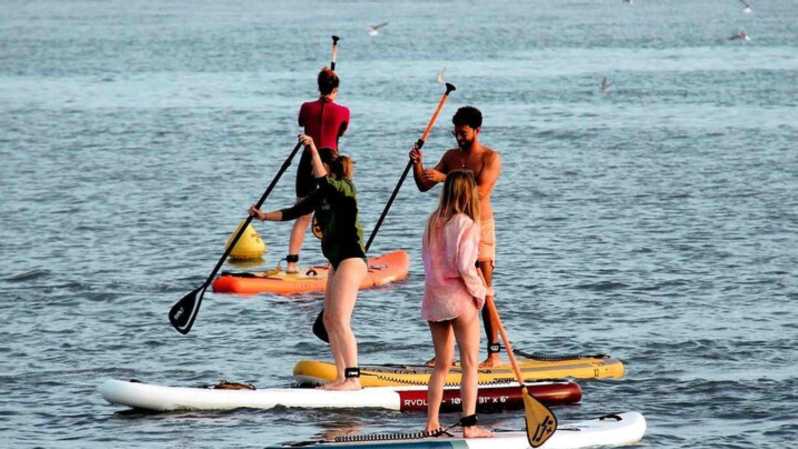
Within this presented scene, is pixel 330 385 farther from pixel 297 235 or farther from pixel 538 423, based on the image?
pixel 297 235

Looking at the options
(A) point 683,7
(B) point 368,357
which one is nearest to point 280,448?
(B) point 368,357

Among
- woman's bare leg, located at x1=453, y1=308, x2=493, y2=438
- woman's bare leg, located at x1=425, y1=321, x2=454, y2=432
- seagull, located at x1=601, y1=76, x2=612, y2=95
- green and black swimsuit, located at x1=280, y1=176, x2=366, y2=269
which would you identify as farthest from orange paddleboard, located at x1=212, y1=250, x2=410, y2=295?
seagull, located at x1=601, y1=76, x2=612, y2=95

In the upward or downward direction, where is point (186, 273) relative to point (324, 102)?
downward

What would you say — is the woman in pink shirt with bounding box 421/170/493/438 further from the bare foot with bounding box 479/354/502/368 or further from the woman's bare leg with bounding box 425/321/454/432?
the bare foot with bounding box 479/354/502/368

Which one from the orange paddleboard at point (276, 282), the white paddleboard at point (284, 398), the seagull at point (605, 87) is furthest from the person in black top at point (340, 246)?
the seagull at point (605, 87)

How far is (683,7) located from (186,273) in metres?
88.6

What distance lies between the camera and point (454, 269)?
11.1m

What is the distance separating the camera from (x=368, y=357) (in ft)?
51.2

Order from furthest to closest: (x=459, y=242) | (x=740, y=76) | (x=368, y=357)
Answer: (x=740, y=76)
(x=368, y=357)
(x=459, y=242)

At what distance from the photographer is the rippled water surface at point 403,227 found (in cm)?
1396

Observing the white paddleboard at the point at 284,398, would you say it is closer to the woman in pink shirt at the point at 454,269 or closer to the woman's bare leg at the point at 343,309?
the woman's bare leg at the point at 343,309

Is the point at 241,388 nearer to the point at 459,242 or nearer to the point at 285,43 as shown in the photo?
the point at 459,242

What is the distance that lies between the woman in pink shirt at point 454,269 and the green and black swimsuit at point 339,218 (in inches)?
62.4

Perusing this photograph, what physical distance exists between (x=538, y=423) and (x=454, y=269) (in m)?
1.19
